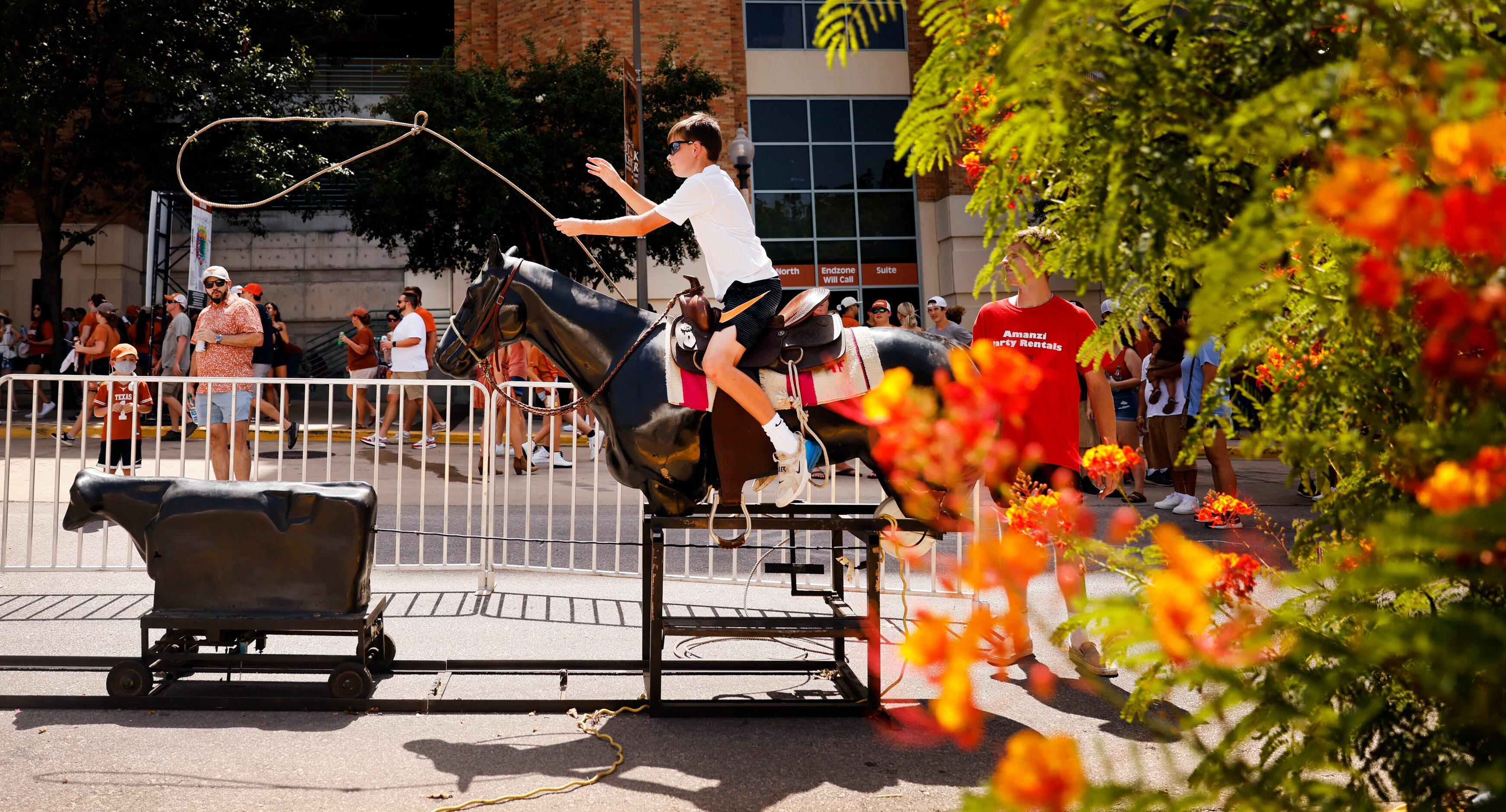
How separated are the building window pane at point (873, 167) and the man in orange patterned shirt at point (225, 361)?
58.4 ft

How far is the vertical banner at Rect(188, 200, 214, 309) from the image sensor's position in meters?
18.4

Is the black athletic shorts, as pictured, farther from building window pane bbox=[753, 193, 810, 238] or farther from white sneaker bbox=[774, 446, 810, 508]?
building window pane bbox=[753, 193, 810, 238]

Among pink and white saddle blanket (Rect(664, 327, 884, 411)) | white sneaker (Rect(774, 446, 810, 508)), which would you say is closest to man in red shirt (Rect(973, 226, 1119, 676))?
pink and white saddle blanket (Rect(664, 327, 884, 411))

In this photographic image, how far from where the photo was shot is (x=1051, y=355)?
16.2 feet

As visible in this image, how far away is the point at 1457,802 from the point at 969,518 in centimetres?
87

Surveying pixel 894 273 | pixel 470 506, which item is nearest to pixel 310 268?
pixel 894 273

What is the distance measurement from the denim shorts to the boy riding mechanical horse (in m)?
4.76

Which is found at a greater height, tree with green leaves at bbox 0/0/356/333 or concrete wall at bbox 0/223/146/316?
tree with green leaves at bbox 0/0/356/333

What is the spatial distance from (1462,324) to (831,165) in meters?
24.2

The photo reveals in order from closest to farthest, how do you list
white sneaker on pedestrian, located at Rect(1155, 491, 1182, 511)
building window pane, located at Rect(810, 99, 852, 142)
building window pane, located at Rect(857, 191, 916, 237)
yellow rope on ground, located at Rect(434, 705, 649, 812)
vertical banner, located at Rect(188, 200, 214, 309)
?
1. yellow rope on ground, located at Rect(434, 705, 649, 812)
2. white sneaker on pedestrian, located at Rect(1155, 491, 1182, 511)
3. vertical banner, located at Rect(188, 200, 214, 309)
4. building window pane, located at Rect(810, 99, 852, 142)
5. building window pane, located at Rect(857, 191, 916, 237)

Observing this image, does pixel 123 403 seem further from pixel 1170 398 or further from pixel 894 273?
pixel 894 273

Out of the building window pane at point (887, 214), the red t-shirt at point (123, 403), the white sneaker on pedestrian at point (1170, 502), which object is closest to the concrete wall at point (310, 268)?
the building window pane at point (887, 214)

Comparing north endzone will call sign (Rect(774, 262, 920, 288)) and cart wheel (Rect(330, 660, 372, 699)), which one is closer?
cart wheel (Rect(330, 660, 372, 699))

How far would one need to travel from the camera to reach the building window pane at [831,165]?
968 inches
